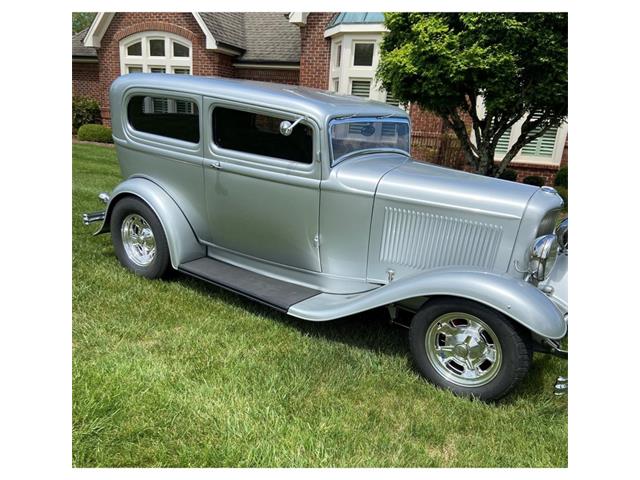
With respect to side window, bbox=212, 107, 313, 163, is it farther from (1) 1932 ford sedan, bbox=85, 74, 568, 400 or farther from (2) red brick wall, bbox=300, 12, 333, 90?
(2) red brick wall, bbox=300, 12, 333, 90

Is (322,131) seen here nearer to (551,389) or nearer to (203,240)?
(203,240)

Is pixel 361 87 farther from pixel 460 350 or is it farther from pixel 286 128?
pixel 460 350

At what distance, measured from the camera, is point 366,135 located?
3.82m

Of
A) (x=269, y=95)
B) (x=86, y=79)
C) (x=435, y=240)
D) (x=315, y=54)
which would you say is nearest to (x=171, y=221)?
(x=269, y=95)

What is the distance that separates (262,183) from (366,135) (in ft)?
3.22

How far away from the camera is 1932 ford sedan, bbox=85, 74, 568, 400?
2.86 meters

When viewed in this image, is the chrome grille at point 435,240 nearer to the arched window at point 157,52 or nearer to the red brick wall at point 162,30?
the red brick wall at point 162,30

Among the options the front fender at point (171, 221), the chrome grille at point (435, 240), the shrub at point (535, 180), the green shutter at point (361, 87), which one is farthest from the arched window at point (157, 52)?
the chrome grille at point (435, 240)

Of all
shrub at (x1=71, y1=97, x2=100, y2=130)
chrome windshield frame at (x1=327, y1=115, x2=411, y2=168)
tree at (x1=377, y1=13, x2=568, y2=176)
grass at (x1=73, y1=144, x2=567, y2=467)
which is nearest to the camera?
grass at (x1=73, y1=144, x2=567, y2=467)

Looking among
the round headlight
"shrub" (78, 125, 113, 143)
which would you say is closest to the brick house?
"shrub" (78, 125, 113, 143)

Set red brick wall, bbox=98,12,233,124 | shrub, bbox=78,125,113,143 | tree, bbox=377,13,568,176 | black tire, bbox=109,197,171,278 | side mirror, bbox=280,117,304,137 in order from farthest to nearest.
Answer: shrub, bbox=78,125,113,143 < red brick wall, bbox=98,12,233,124 < tree, bbox=377,13,568,176 < black tire, bbox=109,197,171,278 < side mirror, bbox=280,117,304,137

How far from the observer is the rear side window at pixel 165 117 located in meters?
4.02

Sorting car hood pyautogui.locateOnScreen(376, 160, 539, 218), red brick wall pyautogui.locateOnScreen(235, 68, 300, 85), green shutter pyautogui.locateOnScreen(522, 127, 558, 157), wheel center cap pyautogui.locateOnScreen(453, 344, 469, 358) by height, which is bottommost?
wheel center cap pyautogui.locateOnScreen(453, 344, 469, 358)

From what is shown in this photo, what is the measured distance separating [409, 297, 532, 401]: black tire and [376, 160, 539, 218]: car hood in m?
→ 0.69
